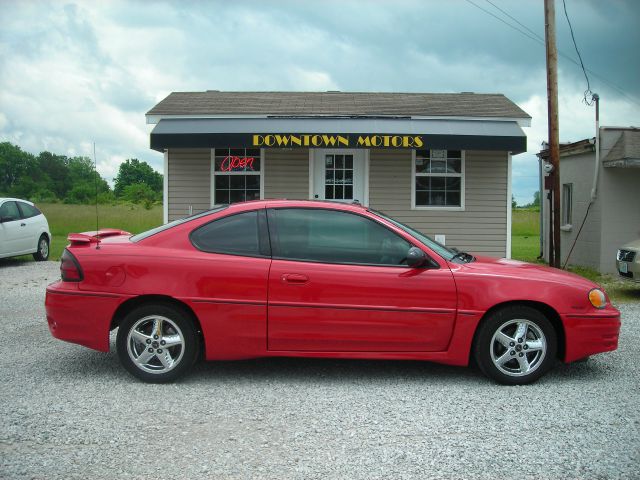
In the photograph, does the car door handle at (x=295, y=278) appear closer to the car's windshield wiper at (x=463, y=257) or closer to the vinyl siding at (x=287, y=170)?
the car's windshield wiper at (x=463, y=257)

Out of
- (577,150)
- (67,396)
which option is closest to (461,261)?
(67,396)

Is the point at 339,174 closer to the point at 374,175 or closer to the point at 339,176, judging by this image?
the point at 339,176

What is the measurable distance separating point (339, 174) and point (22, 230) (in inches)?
280

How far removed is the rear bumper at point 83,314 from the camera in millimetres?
4887

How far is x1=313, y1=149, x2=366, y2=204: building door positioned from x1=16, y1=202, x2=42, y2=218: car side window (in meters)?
6.55

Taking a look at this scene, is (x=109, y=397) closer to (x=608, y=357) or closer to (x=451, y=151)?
(x=608, y=357)

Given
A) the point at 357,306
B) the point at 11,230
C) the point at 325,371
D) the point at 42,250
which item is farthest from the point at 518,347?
the point at 42,250

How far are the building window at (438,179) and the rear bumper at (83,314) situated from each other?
9207 mm

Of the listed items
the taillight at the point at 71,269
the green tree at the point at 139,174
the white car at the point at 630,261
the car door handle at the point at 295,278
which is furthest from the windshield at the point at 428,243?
the green tree at the point at 139,174

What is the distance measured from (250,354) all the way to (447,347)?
1556 millimetres

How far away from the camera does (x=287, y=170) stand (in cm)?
1334

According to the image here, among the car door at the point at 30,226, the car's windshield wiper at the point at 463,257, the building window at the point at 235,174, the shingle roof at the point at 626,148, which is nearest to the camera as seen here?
the car's windshield wiper at the point at 463,257

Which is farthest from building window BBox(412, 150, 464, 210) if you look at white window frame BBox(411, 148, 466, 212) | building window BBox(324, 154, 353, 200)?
building window BBox(324, 154, 353, 200)

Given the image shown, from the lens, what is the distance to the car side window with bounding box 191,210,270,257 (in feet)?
16.4
